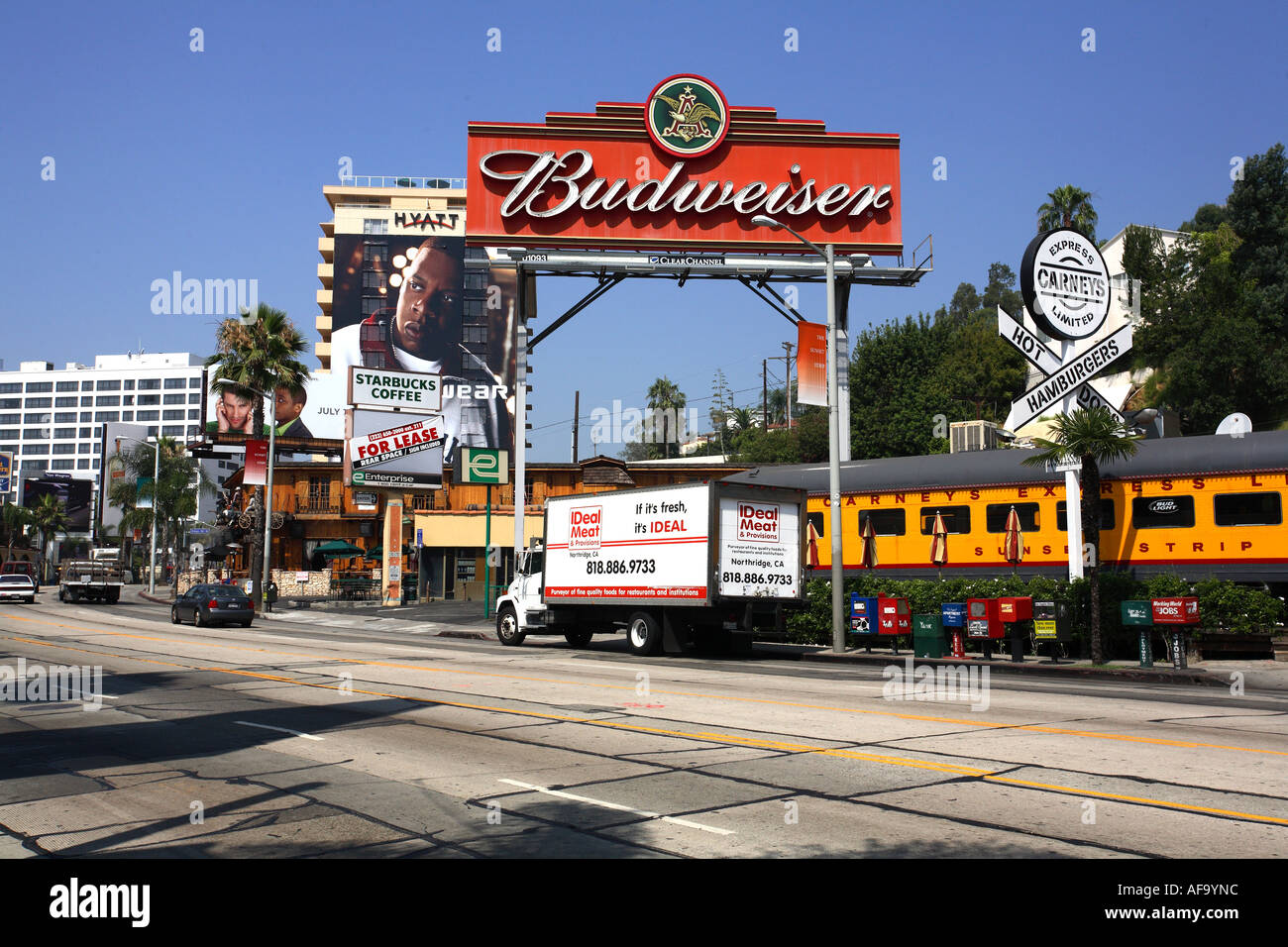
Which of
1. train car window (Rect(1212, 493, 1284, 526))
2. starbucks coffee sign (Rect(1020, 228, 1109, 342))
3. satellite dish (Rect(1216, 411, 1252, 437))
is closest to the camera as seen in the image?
train car window (Rect(1212, 493, 1284, 526))

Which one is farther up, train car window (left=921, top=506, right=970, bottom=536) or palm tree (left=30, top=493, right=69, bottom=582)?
palm tree (left=30, top=493, right=69, bottom=582)

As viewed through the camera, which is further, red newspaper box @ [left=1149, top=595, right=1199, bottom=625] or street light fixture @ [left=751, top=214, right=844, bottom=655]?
street light fixture @ [left=751, top=214, right=844, bottom=655]

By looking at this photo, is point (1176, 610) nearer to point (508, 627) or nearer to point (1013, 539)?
point (1013, 539)

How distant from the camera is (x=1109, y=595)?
2259cm

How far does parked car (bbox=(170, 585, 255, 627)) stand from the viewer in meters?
36.5

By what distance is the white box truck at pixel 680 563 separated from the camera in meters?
23.5

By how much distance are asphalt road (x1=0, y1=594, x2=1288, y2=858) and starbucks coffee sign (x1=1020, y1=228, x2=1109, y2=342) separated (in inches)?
417

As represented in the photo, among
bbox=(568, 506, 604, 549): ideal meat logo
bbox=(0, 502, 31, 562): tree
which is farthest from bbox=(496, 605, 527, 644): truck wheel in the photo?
bbox=(0, 502, 31, 562): tree

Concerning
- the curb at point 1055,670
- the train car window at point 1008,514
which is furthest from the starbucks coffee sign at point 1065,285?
the curb at point 1055,670

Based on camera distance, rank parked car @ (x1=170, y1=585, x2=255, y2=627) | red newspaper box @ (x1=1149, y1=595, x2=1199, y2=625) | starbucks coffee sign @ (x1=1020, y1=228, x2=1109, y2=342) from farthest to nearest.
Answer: parked car @ (x1=170, y1=585, x2=255, y2=627) → starbucks coffee sign @ (x1=1020, y1=228, x2=1109, y2=342) → red newspaper box @ (x1=1149, y1=595, x2=1199, y2=625)

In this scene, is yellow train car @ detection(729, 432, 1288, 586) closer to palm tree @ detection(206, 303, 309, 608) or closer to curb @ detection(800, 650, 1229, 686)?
curb @ detection(800, 650, 1229, 686)

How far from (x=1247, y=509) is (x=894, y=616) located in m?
7.89

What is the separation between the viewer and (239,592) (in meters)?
37.7
